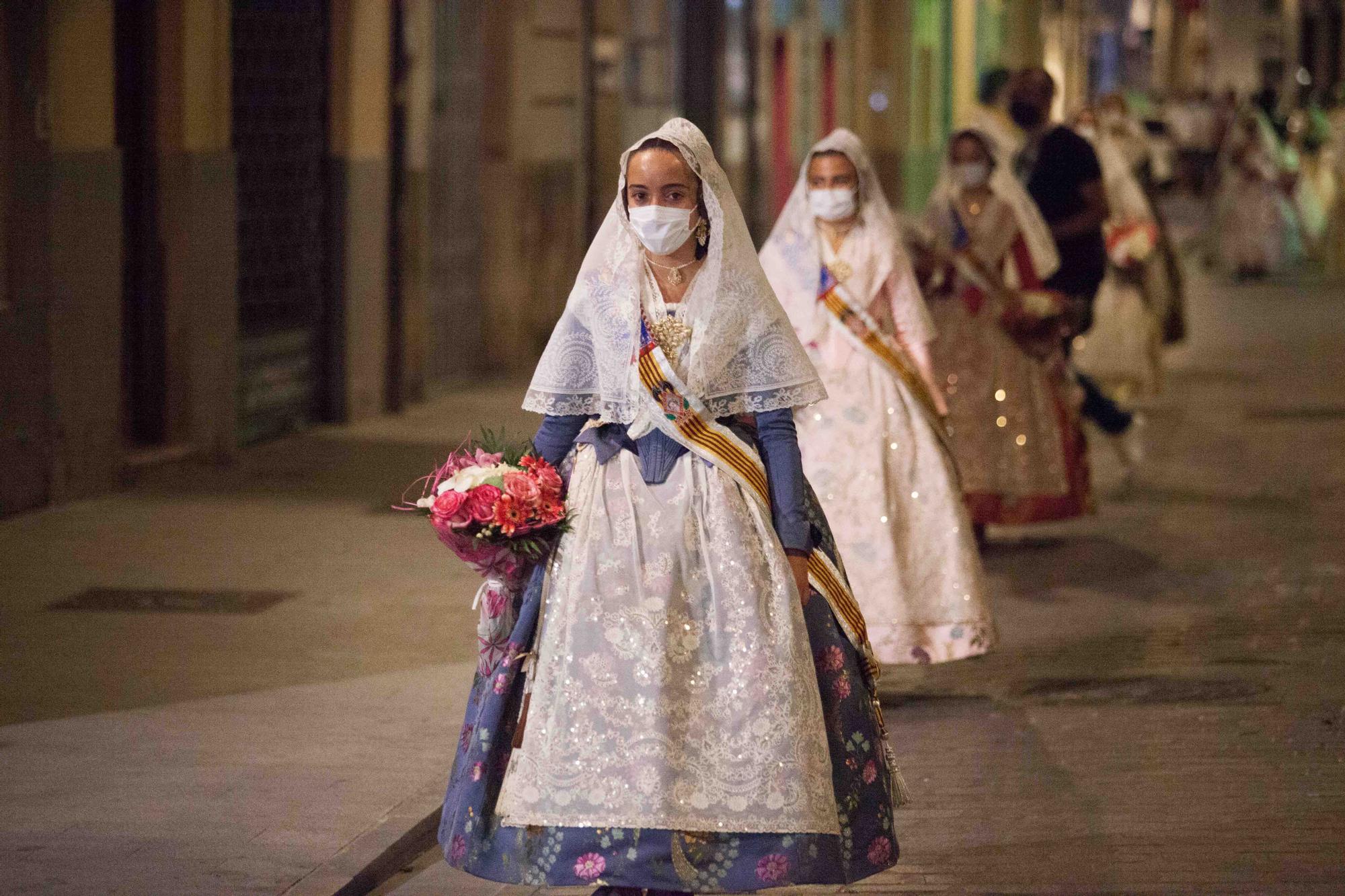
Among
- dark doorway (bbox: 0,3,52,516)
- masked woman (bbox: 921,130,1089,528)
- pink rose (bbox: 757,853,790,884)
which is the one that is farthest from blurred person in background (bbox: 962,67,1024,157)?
pink rose (bbox: 757,853,790,884)

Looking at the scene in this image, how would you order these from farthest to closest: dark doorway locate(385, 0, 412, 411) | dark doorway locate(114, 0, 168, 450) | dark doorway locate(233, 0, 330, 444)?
dark doorway locate(385, 0, 412, 411), dark doorway locate(233, 0, 330, 444), dark doorway locate(114, 0, 168, 450)

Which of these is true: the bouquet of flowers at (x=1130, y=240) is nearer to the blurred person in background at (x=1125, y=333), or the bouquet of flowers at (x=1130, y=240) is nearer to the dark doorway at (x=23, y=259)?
the blurred person in background at (x=1125, y=333)

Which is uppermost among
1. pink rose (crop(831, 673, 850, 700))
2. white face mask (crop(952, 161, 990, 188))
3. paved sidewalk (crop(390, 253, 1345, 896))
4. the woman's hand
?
white face mask (crop(952, 161, 990, 188))

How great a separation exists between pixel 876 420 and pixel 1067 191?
14.3 feet

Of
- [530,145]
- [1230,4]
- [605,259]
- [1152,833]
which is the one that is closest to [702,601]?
[605,259]

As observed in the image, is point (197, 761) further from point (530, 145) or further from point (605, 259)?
point (530, 145)

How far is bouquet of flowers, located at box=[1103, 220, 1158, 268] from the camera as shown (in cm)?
1486

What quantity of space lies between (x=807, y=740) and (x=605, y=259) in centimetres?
112

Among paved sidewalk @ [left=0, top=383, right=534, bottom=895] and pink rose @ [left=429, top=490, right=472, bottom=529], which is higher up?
pink rose @ [left=429, top=490, right=472, bottom=529]

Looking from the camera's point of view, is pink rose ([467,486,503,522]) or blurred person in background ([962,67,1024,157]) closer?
pink rose ([467,486,503,522])

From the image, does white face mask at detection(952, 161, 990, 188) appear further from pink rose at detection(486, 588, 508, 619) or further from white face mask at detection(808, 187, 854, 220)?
pink rose at detection(486, 588, 508, 619)

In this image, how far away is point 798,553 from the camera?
16.3ft

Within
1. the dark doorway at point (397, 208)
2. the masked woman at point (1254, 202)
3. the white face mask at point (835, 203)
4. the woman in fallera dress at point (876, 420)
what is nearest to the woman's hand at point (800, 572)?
the woman in fallera dress at point (876, 420)

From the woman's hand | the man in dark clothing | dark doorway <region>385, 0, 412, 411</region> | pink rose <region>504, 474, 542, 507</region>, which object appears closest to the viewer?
pink rose <region>504, 474, 542, 507</region>
